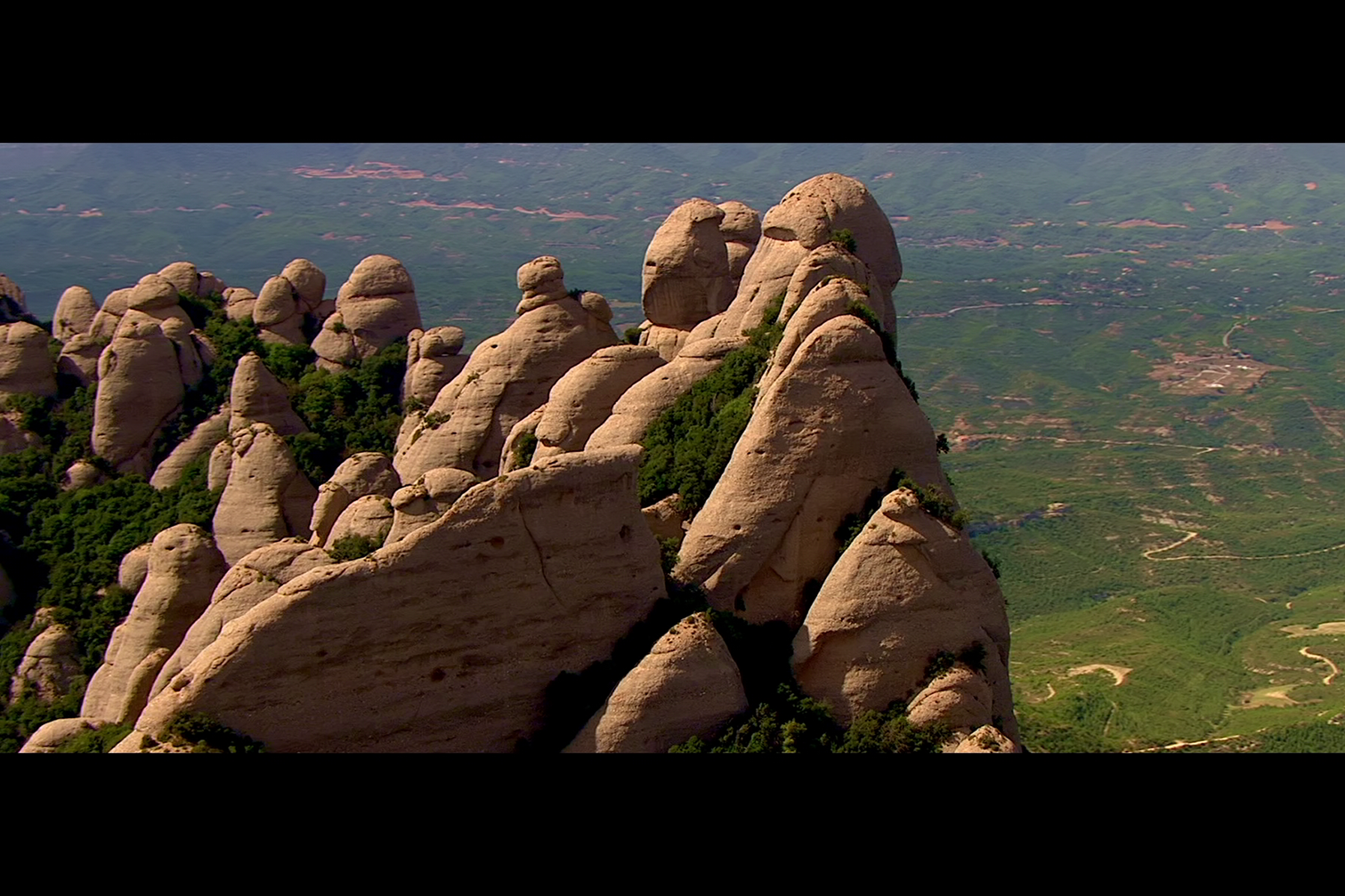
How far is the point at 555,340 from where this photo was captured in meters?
33.5

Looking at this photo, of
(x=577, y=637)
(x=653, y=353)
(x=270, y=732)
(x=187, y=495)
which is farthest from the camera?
(x=187, y=495)

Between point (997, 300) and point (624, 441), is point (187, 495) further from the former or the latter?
point (997, 300)

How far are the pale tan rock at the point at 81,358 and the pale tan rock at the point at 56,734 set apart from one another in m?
19.4

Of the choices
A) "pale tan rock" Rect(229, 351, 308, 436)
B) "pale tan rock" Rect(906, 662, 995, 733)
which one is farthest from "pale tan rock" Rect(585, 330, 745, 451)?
"pale tan rock" Rect(229, 351, 308, 436)

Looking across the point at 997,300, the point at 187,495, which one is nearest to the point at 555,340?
the point at 187,495

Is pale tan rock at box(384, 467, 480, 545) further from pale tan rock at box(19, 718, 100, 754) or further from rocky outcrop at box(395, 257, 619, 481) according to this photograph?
rocky outcrop at box(395, 257, 619, 481)

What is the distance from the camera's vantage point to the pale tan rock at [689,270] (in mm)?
33562

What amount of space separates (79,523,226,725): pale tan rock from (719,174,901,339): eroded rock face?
44.7 feet

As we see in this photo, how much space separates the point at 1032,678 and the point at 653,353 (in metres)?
34.3

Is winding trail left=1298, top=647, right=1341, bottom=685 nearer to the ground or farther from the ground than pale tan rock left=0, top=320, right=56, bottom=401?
nearer to the ground

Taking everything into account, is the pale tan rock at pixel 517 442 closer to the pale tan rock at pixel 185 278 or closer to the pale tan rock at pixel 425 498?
the pale tan rock at pixel 425 498

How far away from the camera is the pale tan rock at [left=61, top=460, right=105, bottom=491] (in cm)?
3759

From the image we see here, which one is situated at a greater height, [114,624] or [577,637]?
[577,637]

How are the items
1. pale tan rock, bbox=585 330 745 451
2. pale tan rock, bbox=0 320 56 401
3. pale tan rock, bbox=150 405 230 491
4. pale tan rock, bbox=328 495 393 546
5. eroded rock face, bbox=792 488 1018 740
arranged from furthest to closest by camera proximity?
pale tan rock, bbox=0 320 56 401, pale tan rock, bbox=150 405 230 491, pale tan rock, bbox=328 495 393 546, pale tan rock, bbox=585 330 745 451, eroded rock face, bbox=792 488 1018 740
